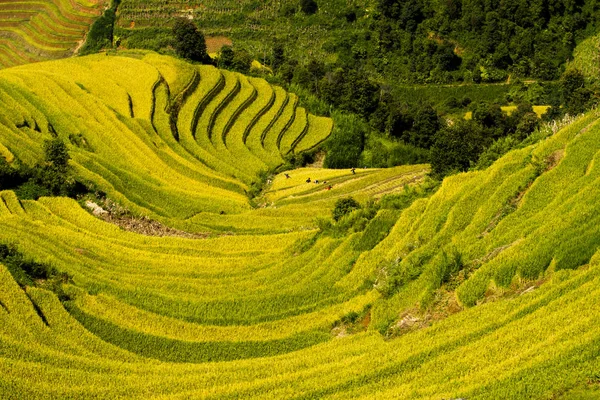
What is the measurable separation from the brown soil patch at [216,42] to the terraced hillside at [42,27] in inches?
508

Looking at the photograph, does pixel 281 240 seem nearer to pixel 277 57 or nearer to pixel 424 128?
pixel 424 128

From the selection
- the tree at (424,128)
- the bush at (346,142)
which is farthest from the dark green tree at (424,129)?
the bush at (346,142)

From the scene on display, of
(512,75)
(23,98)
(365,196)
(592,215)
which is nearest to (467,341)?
(592,215)

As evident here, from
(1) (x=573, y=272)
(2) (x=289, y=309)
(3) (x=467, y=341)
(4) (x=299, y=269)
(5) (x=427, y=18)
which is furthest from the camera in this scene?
(5) (x=427, y=18)

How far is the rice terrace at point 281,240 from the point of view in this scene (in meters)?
21.3

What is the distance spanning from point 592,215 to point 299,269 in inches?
427

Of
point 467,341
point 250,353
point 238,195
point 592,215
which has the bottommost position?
point 238,195

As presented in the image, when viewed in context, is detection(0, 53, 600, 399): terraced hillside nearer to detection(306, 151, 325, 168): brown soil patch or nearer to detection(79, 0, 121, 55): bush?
detection(306, 151, 325, 168): brown soil patch

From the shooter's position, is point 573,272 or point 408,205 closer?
point 573,272

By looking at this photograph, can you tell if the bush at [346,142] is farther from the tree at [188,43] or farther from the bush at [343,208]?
the bush at [343,208]

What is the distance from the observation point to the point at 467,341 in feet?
69.6

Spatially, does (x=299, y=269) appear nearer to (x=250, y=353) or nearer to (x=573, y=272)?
(x=250, y=353)

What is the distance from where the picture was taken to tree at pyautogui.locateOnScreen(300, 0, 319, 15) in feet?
303

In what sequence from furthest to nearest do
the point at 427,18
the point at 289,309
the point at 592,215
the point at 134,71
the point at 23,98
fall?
the point at 427,18, the point at 134,71, the point at 23,98, the point at 289,309, the point at 592,215
